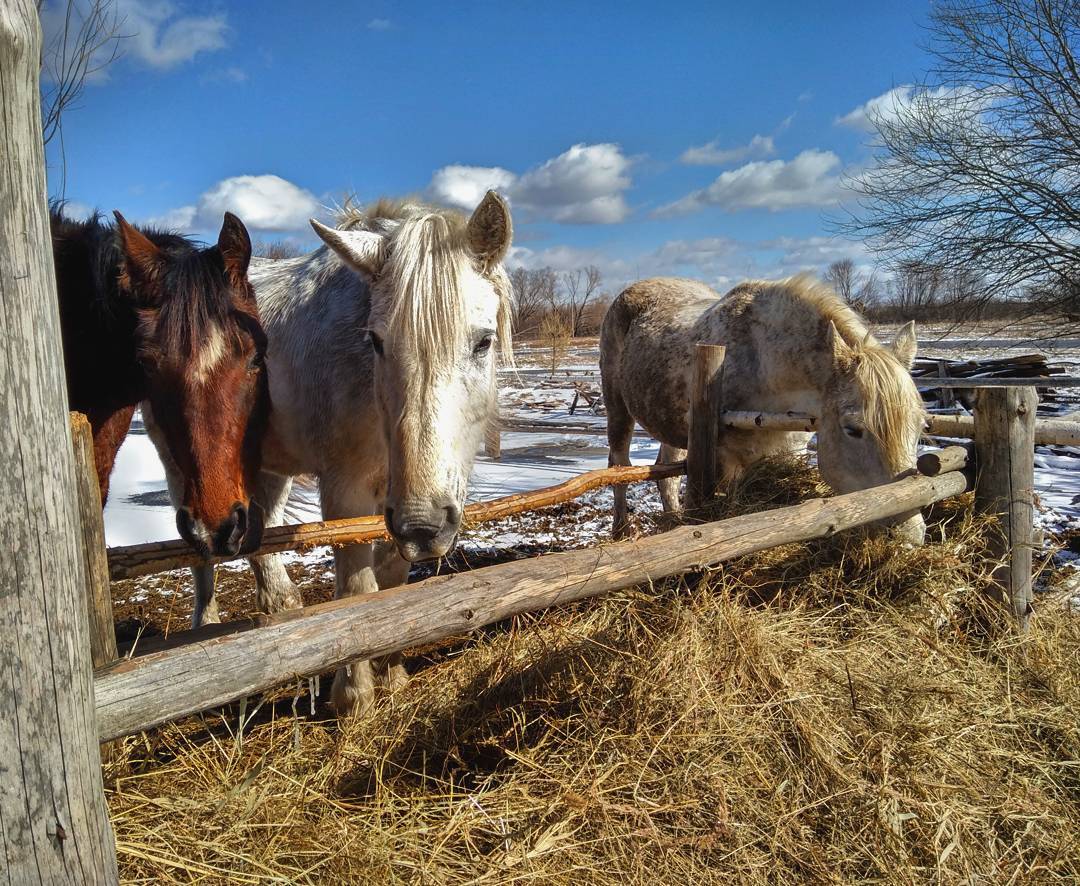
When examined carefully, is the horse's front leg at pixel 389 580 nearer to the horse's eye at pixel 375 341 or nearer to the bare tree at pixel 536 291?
the horse's eye at pixel 375 341

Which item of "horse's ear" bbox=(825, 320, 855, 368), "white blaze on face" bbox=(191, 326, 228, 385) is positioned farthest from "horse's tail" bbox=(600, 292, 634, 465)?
"white blaze on face" bbox=(191, 326, 228, 385)

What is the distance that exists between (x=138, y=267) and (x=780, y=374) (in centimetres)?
367

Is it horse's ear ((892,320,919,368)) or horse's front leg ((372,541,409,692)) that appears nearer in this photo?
horse's front leg ((372,541,409,692))

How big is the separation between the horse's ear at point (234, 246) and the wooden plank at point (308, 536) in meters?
1.11

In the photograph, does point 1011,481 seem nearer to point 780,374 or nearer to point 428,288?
point 780,374

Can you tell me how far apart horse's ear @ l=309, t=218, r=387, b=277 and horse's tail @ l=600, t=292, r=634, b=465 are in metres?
4.19

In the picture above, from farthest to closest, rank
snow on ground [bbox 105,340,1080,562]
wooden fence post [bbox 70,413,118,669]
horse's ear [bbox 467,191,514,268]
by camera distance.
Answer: snow on ground [bbox 105,340,1080,562], horse's ear [bbox 467,191,514,268], wooden fence post [bbox 70,413,118,669]

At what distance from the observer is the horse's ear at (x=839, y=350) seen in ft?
12.1

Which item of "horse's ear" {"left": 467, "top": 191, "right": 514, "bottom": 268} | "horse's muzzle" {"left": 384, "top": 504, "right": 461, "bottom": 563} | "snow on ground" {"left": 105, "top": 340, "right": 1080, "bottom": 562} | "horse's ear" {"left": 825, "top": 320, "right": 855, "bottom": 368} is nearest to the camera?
"horse's muzzle" {"left": 384, "top": 504, "right": 461, "bottom": 563}

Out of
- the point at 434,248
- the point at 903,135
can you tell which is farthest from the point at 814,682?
the point at 903,135

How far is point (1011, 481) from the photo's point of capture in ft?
10.7

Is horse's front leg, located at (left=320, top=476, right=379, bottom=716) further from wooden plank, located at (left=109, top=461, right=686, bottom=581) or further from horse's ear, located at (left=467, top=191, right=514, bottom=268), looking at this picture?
horse's ear, located at (left=467, top=191, right=514, bottom=268)

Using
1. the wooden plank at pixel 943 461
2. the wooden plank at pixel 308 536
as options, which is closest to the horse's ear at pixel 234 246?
the wooden plank at pixel 308 536

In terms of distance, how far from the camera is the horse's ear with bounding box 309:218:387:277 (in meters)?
2.44
